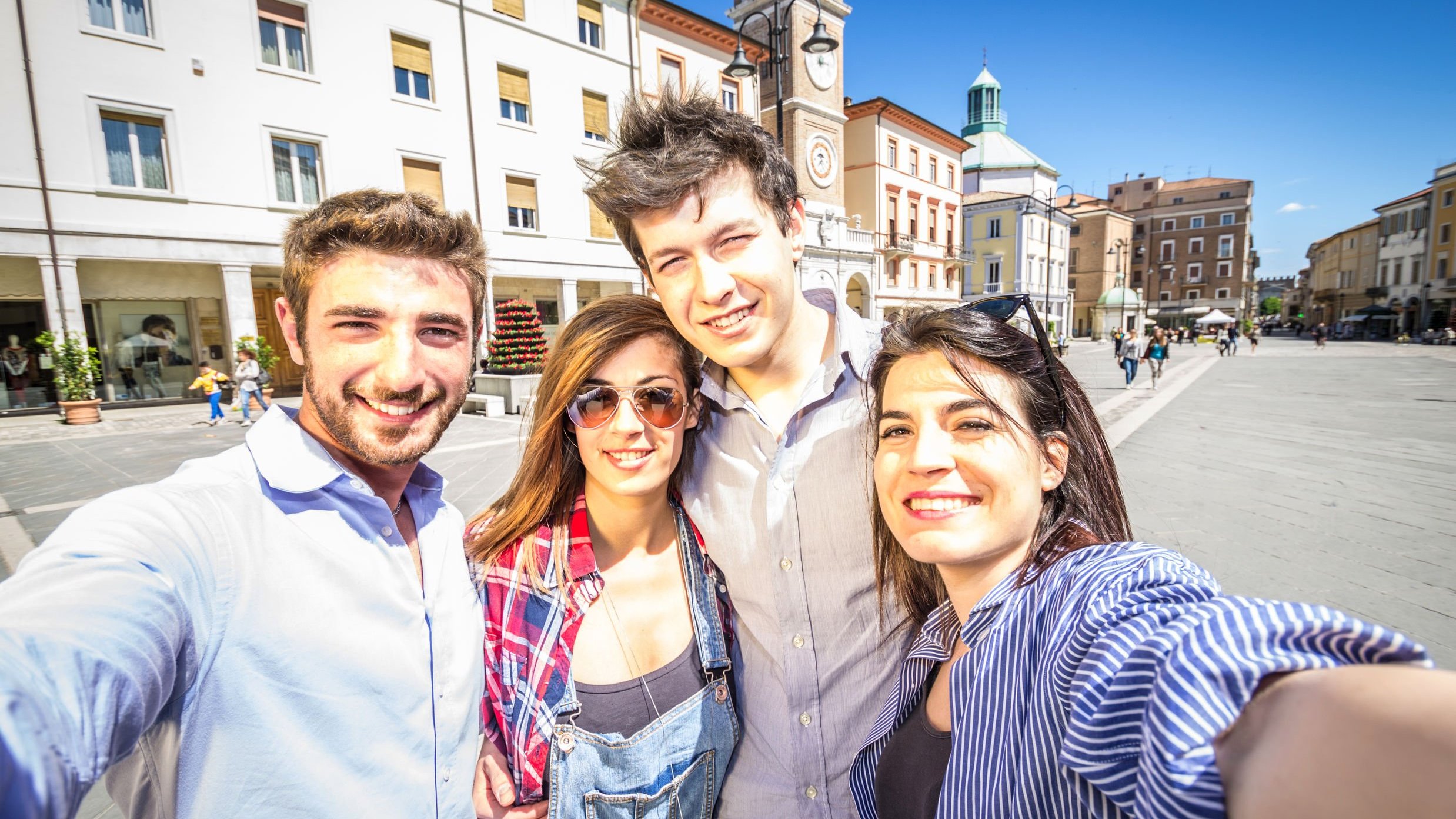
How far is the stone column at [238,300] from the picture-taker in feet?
44.0

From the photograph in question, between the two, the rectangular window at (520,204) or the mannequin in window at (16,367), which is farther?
the rectangular window at (520,204)

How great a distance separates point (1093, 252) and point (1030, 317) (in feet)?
206

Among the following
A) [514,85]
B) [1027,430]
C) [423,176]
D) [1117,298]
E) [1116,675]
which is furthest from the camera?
[1117,298]

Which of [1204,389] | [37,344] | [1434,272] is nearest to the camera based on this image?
[37,344]

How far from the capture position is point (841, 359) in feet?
5.86

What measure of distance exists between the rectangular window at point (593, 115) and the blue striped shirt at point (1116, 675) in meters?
19.7

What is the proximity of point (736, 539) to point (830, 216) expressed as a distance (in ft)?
82.0

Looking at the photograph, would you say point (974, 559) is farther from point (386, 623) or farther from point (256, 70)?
point (256, 70)

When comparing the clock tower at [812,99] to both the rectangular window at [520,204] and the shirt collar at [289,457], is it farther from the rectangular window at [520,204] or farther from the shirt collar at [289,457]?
the shirt collar at [289,457]

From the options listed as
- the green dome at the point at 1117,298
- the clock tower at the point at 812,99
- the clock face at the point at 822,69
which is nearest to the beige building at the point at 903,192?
the clock face at the point at 822,69

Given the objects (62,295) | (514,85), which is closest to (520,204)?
(514,85)

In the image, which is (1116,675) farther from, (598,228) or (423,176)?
(598,228)

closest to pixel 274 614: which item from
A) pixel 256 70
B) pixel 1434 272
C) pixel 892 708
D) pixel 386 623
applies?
pixel 386 623

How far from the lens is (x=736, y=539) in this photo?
5.49 ft
